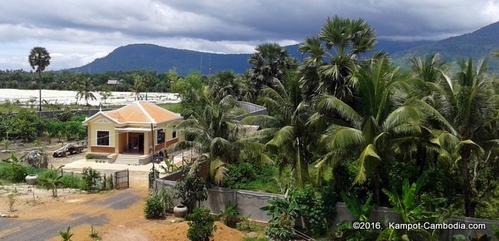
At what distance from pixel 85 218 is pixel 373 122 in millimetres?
11697

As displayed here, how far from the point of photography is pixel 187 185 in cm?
1778

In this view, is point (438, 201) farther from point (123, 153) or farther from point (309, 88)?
point (123, 153)

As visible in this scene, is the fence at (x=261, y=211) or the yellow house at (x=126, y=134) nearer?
the fence at (x=261, y=211)

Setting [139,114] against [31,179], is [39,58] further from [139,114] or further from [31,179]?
[31,179]

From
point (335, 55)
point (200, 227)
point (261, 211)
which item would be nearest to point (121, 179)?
point (261, 211)

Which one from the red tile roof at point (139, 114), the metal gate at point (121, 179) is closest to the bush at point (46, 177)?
the metal gate at point (121, 179)

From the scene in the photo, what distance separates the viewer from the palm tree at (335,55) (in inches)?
627

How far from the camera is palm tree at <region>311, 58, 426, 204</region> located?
13234 mm

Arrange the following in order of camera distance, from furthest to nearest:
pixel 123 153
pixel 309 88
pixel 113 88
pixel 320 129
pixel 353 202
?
pixel 113 88 < pixel 123 153 < pixel 309 88 < pixel 320 129 < pixel 353 202

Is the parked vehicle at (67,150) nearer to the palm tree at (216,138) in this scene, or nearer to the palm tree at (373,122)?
the palm tree at (216,138)

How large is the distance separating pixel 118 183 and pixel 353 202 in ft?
42.6

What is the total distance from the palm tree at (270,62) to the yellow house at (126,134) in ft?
38.2

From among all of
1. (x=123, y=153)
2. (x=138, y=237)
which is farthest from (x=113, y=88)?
(x=138, y=237)

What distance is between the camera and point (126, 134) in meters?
33.1
